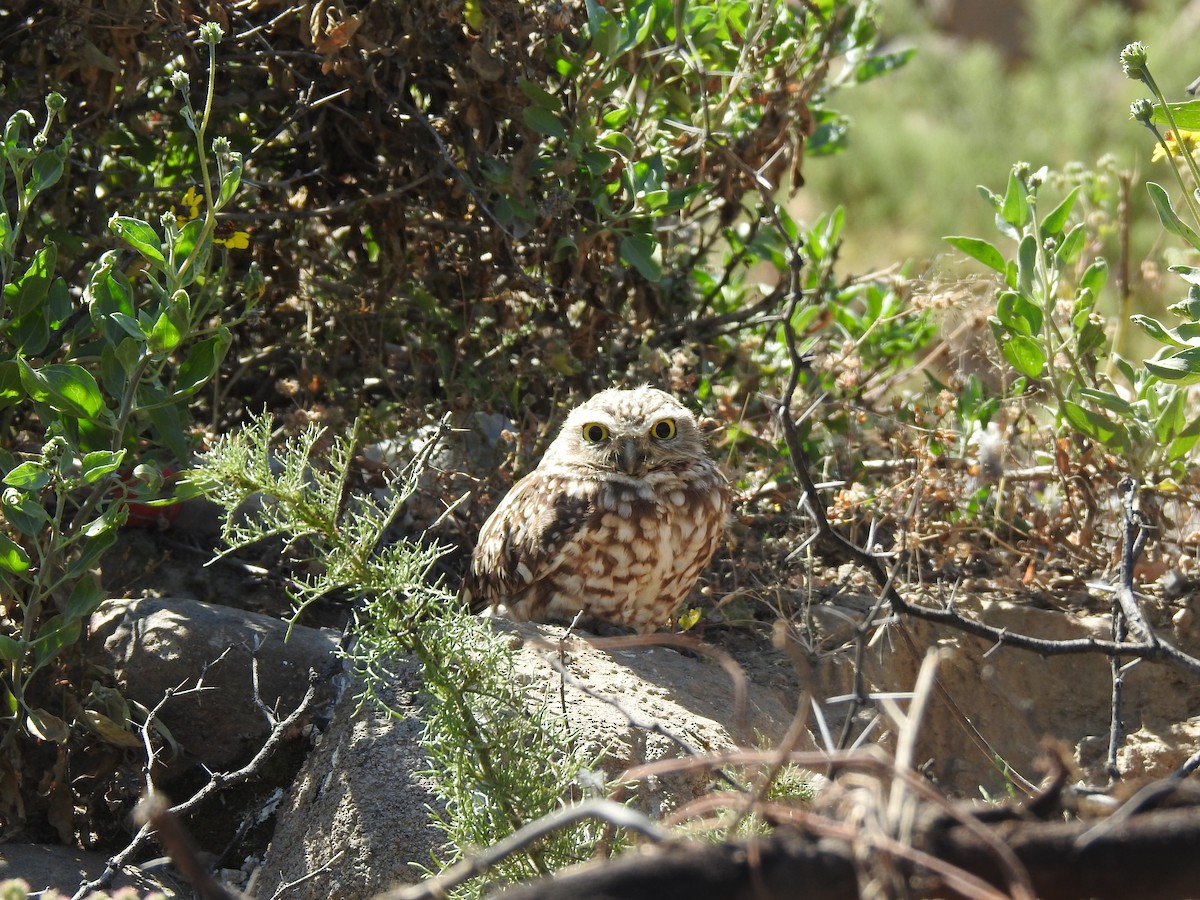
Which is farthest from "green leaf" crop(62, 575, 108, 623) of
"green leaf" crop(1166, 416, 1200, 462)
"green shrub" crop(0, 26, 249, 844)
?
"green leaf" crop(1166, 416, 1200, 462)

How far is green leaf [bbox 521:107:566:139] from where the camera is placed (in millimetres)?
4082

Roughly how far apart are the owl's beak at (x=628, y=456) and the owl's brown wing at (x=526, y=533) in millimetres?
149

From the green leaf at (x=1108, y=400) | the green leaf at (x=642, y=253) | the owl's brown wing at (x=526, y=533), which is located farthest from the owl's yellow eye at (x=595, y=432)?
the green leaf at (x=1108, y=400)

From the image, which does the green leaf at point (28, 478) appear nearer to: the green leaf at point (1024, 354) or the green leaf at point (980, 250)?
the green leaf at point (980, 250)

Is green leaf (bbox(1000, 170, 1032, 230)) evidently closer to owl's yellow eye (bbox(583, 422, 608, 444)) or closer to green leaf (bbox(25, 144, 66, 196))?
owl's yellow eye (bbox(583, 422, 608, 444))

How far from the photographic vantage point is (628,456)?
414cm

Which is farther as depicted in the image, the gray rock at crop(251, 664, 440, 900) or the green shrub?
the gray rock at crop(251, 664, 440, 900)

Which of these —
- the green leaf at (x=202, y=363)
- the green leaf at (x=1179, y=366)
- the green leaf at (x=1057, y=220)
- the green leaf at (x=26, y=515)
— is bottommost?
the green leaf at (x=26, y=515)

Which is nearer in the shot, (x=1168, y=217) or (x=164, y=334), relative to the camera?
(x=164, y=334)

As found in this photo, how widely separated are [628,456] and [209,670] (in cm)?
146

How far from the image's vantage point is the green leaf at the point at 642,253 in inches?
166

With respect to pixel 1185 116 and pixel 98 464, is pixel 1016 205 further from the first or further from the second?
pixel 98 464

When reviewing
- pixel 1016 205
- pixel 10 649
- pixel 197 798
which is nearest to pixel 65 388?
pixel 10 649

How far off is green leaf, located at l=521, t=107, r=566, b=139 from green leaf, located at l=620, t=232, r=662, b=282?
0.43 meters
